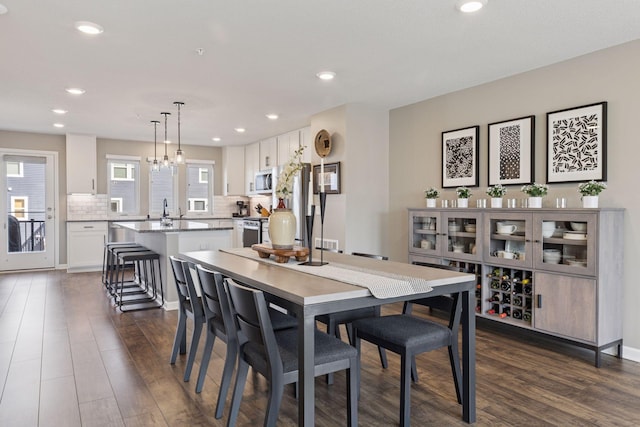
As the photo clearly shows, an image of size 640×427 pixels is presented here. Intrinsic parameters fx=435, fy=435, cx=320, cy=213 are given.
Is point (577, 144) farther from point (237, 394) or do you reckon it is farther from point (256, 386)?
point (237, 394)

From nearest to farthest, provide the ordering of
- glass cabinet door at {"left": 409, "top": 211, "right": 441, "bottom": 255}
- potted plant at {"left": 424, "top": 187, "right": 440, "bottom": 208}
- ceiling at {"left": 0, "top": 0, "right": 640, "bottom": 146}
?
1. ceiling at {"left": 0, "top": 0, "right": 640, "bottom": 146}
2. glass cabinet door at {"left": 409, "top": 211, "right": 441, "bottom": 255}
3. potted plant at {"left": 424, "top": 187, "right": 440, "bottom": 208}

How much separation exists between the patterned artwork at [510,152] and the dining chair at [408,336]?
1.99m

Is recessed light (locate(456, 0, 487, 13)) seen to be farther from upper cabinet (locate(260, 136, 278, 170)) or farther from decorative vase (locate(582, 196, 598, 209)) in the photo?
upper cabinet (locate(260, 136, 278, 170))

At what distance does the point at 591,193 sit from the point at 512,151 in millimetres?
950

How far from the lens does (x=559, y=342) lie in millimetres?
3514

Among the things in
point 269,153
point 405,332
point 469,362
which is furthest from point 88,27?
point 269,153

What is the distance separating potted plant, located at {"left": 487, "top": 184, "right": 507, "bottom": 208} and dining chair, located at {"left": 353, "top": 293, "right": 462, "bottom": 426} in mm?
1664

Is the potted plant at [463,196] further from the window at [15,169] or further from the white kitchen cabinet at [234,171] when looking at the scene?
the window at [15,169]

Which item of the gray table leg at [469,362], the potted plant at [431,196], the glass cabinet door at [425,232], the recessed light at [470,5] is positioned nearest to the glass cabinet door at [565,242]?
the glass cabinet door at [425,232]

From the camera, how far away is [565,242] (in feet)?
11.0

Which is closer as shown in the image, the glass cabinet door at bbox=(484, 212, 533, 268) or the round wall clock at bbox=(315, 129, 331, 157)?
the glass cabinet door at bbox=(484, 212, 533, 268)

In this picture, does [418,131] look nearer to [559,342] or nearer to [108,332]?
[559,342]

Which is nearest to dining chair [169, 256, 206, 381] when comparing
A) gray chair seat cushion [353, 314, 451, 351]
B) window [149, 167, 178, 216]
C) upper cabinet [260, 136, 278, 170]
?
A: gray chair seat cushion [353, 314, 451, 351]

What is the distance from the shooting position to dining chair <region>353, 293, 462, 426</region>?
2.22 metres
